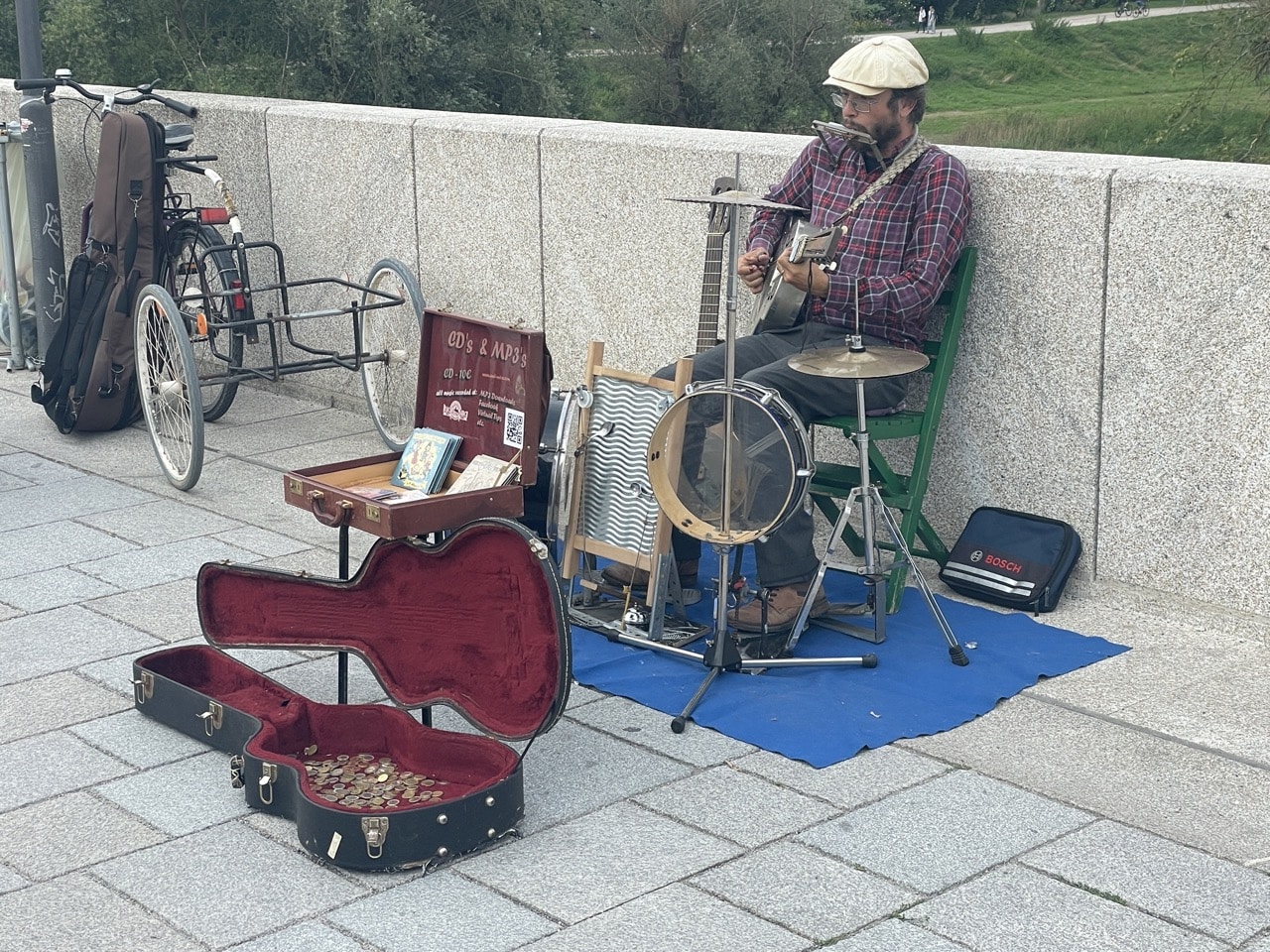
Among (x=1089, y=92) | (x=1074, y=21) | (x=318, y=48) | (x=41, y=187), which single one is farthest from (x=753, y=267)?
(x=1074, y=21)

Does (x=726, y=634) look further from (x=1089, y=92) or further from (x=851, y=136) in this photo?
(x=1089, y=92)

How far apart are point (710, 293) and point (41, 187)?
4.64 meters

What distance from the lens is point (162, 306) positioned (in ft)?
20.3

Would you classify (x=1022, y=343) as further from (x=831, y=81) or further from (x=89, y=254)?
(x=89, y=254)

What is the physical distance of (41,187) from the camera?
310 inches

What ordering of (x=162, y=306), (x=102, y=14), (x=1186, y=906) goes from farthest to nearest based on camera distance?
1. (x=102, y=14)
2. (x=162, y=306)
3. (x=1186, y=906)

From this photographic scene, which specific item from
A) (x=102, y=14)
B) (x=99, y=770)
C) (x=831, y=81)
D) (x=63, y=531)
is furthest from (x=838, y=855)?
(x=102, y=14)

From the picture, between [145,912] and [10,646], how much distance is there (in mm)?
1763

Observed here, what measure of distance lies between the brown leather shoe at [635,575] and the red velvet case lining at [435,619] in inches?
39.0

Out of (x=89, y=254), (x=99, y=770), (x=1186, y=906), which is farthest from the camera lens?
(x=89, y=254)

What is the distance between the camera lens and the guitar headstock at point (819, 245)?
4406 millimetres

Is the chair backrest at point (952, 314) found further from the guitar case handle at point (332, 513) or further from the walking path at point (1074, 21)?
the walking path at point (1074, 21)

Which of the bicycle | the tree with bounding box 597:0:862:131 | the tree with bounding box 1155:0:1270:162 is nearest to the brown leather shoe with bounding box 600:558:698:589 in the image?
the bicycle

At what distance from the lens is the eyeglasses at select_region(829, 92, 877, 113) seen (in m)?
4.72
